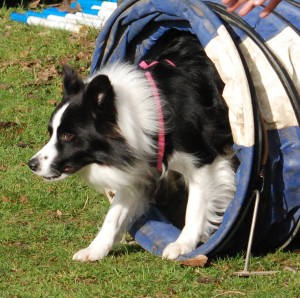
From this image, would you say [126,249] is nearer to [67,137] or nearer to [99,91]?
[67,137]

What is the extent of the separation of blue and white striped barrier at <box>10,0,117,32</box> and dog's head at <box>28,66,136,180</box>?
5.09 metres

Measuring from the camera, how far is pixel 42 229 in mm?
6055

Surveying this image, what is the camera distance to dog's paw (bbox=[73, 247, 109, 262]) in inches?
211

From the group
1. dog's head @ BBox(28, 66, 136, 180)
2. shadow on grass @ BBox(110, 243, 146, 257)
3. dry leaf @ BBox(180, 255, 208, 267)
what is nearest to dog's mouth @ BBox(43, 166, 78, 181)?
dog's head @ BBox(28, 66, 136, 180)

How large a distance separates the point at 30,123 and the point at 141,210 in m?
2.81

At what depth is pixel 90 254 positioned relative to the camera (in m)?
5.41

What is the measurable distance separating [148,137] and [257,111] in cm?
86

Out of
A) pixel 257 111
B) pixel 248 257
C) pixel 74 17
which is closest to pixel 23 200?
pixel 248 257

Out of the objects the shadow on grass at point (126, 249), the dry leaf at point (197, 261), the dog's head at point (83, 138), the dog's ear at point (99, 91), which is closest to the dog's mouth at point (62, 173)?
the dog's head at point (83, 138)

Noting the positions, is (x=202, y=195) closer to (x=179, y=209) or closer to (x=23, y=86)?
(x=179, y=209)

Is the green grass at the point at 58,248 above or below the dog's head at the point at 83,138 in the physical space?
below

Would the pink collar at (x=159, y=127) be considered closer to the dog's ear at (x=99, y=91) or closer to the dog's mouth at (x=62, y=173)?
the dog's ear at (x=99, y=91)

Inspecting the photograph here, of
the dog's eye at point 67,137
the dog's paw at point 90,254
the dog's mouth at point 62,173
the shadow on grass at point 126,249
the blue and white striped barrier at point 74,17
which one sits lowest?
the blue and white striped barrier at point 74,17

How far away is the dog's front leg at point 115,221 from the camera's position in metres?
5.50
